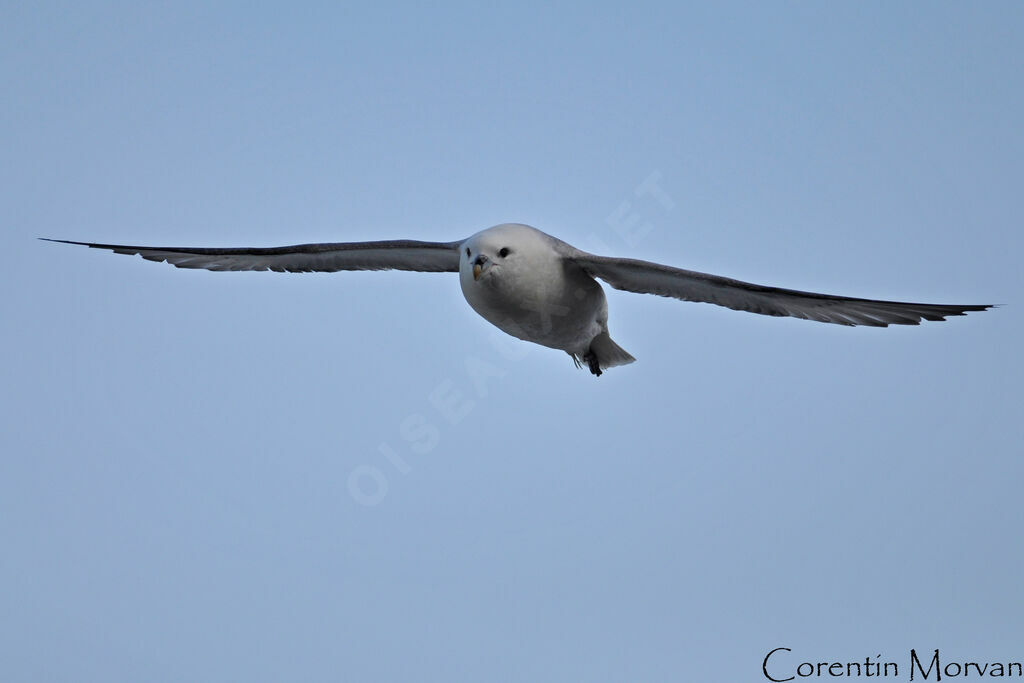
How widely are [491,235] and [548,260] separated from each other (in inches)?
21.8

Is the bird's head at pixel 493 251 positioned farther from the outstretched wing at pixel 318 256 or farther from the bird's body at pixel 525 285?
the outstretched wing at pixel 318 256

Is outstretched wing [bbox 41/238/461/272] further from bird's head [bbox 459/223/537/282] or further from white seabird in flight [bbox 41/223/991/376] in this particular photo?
bird's head [bbox 459/223/537/282]

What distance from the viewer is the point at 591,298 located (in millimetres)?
10266

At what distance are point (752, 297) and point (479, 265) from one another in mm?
2334

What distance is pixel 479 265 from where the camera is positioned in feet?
30.8

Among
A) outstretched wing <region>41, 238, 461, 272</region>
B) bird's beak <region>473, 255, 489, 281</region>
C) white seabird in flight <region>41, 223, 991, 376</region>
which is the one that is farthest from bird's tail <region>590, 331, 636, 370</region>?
bird's beak <region>473, 255, 489, 281</region>

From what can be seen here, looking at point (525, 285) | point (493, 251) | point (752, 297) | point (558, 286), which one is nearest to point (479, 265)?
point (493, 251)

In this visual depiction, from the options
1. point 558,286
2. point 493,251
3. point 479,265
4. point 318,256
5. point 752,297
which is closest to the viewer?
point 752,297

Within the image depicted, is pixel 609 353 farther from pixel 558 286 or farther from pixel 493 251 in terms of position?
pixel 493 251

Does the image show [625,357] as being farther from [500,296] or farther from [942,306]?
[942,306]

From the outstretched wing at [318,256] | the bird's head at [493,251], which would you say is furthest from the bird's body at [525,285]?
the outstretched wing at [318,256]

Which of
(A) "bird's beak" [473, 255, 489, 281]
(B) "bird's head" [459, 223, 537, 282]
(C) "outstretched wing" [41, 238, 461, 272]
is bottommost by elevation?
(A) "bird's beak" [473, 255, 489, 281]

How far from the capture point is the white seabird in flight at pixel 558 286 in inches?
348

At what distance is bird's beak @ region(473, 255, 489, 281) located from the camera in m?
9.36
